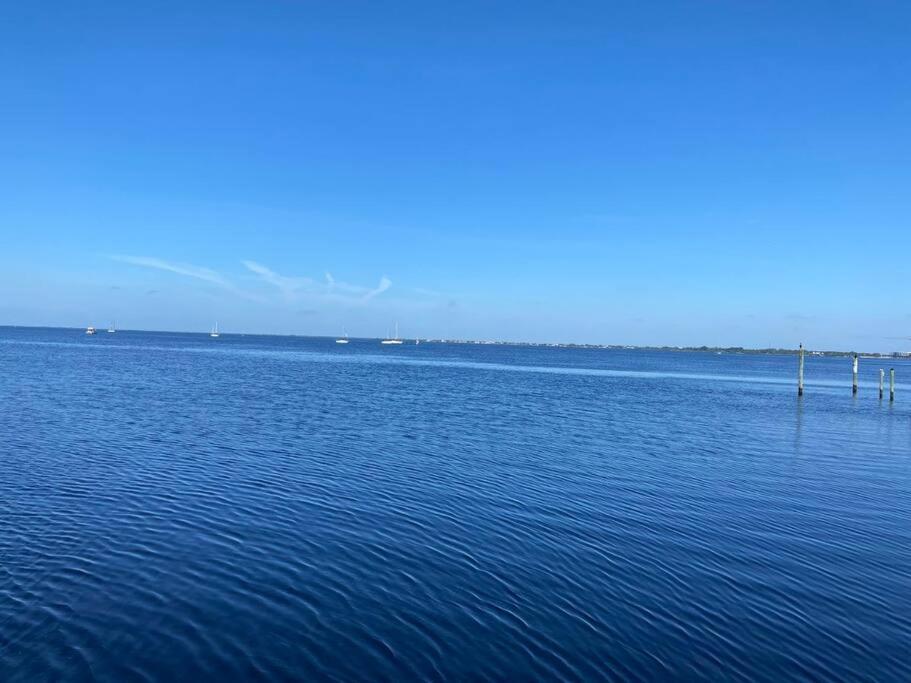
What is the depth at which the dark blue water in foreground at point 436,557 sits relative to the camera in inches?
404

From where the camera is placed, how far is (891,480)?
87.3ft

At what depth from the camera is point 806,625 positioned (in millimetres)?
11906

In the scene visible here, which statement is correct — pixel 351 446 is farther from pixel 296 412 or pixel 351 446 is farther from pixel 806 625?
pixel 806 625

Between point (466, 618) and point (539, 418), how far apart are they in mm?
34162

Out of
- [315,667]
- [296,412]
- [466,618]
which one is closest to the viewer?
[315,667]

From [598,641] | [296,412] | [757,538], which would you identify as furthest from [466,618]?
[296,412]

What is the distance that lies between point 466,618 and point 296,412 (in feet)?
109

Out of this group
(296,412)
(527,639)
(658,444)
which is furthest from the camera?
(296,412)

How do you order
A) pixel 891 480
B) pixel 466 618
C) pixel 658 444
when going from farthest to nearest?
pixel 658 444
pixel 891 480
pixel 466 618

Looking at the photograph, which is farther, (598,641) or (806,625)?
(806,625)

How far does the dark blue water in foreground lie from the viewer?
1025 centimetres

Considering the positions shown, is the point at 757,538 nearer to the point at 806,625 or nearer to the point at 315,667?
the point at 806,625

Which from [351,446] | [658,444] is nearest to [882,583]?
[658,444]

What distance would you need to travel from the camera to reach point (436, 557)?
49.0 ft
